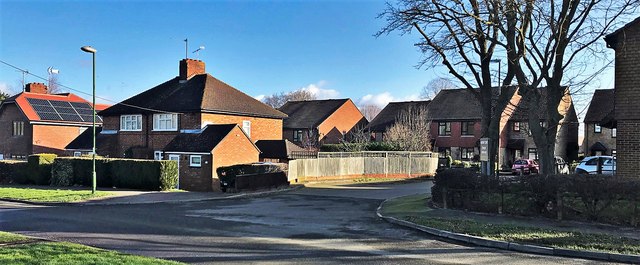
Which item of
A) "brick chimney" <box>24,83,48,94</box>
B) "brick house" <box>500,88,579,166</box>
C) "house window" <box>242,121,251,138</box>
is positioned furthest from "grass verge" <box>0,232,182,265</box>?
"brick chimney" <box>24,83,48,94</box>

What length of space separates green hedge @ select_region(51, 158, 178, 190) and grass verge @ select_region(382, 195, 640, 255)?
16.0m

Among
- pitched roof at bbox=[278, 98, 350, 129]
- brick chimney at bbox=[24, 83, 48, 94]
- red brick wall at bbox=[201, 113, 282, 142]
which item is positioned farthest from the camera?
pitched roof at bbox=[278, 98, 350, 129]

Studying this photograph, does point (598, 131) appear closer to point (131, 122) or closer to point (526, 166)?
point (526, 166)

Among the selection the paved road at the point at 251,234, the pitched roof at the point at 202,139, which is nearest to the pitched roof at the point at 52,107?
the pitched roof at the point at 202,139

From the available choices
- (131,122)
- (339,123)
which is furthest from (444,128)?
(131,122)

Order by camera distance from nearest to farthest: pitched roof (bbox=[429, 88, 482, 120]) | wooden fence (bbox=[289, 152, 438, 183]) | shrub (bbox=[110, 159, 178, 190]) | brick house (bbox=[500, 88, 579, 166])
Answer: shrub (bbox=[110, 159, 178, 190]), wooden fence (bbox=[289, 152, 438, 183]), brick house (bbox=[500, 88, 579, 166]), pitched roof (bbox=[429, 88, 482, 120])

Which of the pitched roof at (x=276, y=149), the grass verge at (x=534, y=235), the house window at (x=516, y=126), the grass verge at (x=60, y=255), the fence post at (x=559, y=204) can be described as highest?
the house window at (x=516, y=126)

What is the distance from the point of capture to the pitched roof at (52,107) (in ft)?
161

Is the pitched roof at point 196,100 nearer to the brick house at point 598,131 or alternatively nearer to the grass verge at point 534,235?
the grass verge at point 534,235

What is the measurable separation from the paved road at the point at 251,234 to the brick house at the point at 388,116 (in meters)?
40.4

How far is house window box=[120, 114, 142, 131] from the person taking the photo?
123 feet

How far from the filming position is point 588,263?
9117mm

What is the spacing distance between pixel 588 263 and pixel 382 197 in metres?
14.5

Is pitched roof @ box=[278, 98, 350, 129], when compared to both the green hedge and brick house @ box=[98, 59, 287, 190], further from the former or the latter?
the green hedge
